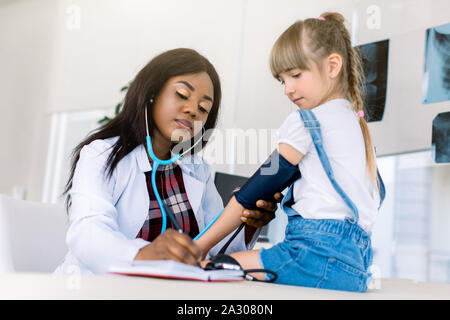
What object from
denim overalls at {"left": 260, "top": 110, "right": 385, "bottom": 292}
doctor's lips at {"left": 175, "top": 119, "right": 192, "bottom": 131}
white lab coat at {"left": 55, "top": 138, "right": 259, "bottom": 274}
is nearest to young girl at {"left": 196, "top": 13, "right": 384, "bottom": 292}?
denim overalls at {"left": 260, "top": 110, "right": 385, "bottom": 292}

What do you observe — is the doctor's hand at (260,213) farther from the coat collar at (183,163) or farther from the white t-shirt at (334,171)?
the coat collar at (183,163)

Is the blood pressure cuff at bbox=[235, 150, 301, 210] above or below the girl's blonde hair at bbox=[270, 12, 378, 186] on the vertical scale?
below

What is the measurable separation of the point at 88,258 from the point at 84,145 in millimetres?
416

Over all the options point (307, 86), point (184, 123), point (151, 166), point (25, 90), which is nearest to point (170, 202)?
point (151, 166)

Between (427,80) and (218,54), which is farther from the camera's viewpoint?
(218,54)

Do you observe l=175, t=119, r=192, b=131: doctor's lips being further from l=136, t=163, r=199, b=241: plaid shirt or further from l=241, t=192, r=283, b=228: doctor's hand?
l=241, t=192, r=283, b=228: doctor's hand

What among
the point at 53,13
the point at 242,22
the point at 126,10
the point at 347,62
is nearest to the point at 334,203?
the point at 347,62

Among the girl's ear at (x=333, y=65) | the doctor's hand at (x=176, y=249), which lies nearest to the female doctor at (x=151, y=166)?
the doctor's hand at (x=176, y=249)

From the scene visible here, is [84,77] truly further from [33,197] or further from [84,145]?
[84,145]

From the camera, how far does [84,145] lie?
1249 mm

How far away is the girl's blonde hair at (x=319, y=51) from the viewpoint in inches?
44.2

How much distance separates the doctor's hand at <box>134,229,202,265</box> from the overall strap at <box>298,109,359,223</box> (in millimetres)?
325

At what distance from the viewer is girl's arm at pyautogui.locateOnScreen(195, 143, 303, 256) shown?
38.8 inches

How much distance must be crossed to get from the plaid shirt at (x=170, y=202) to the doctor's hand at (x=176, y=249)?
0.41m
